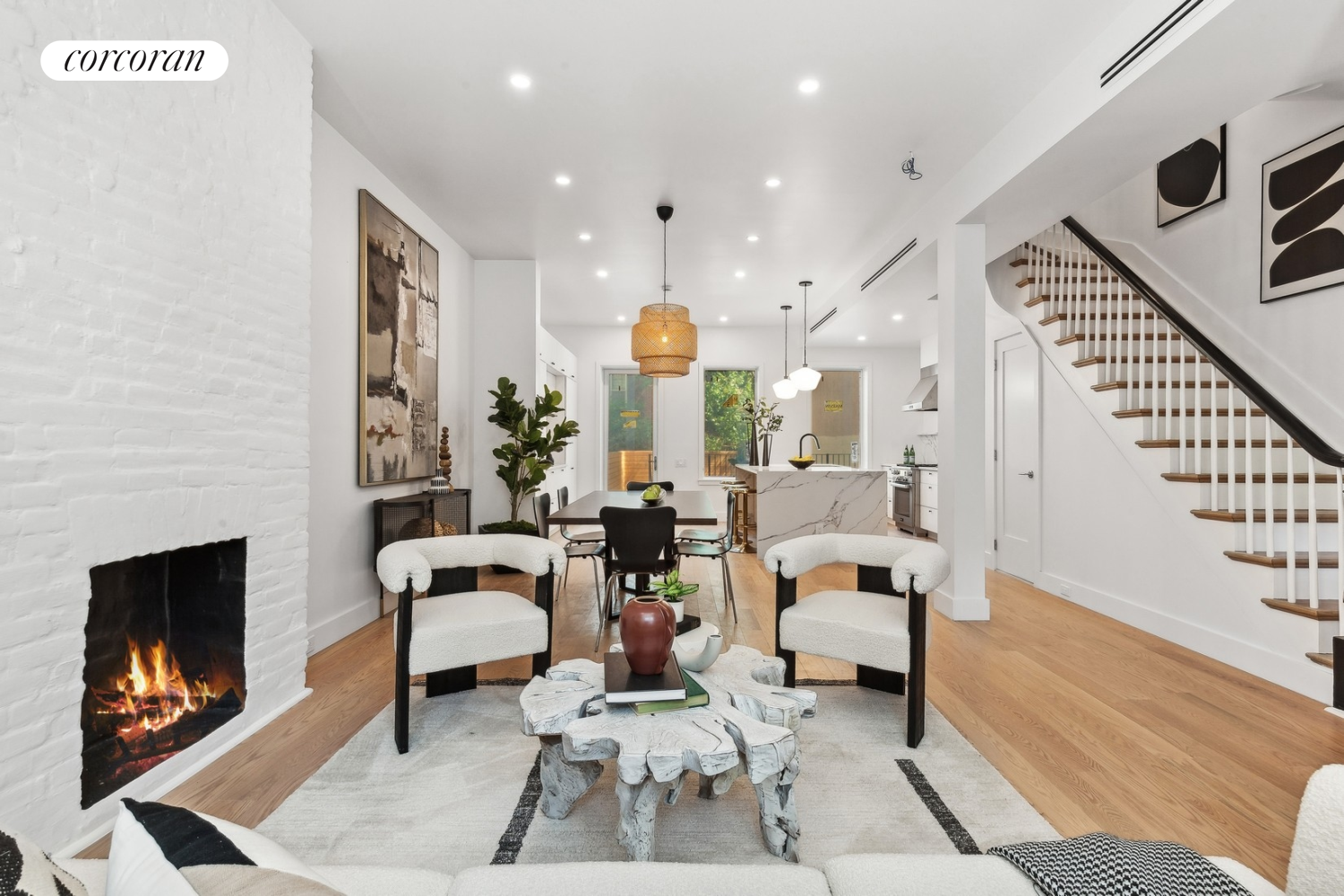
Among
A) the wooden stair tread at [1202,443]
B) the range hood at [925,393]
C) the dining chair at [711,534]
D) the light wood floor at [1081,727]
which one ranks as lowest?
the light wood floor at [1081,727]

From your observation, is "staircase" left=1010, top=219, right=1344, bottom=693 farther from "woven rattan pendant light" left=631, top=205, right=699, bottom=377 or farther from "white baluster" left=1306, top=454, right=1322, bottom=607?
"woven rattan pendant light" left=631, top=205, right=699, bottom=377

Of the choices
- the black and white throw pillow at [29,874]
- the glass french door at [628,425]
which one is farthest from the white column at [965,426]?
the glass french door at [628,425]

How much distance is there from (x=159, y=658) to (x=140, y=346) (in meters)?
1.09

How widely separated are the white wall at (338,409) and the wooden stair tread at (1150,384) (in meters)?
4.77

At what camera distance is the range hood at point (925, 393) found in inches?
322

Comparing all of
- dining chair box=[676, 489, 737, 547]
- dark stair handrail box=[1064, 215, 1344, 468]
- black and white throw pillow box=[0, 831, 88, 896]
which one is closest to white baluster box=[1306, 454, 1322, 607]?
dark stair handrail box=[1064, 215, 1344, 468]

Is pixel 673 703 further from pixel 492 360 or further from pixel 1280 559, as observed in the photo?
pixel 492 360

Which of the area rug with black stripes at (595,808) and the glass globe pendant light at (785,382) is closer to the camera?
the area rug with black stripes at (595,808)

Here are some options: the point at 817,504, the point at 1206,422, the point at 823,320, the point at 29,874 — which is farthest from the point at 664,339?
the point at 29,874

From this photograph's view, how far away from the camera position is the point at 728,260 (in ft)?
20.2

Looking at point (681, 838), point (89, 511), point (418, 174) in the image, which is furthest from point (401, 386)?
point (681, 838)

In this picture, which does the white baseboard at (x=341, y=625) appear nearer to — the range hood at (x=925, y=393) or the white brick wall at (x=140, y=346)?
the white brick wall at (x=140, y=346)

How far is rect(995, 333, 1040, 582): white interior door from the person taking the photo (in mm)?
5023

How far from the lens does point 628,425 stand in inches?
371
